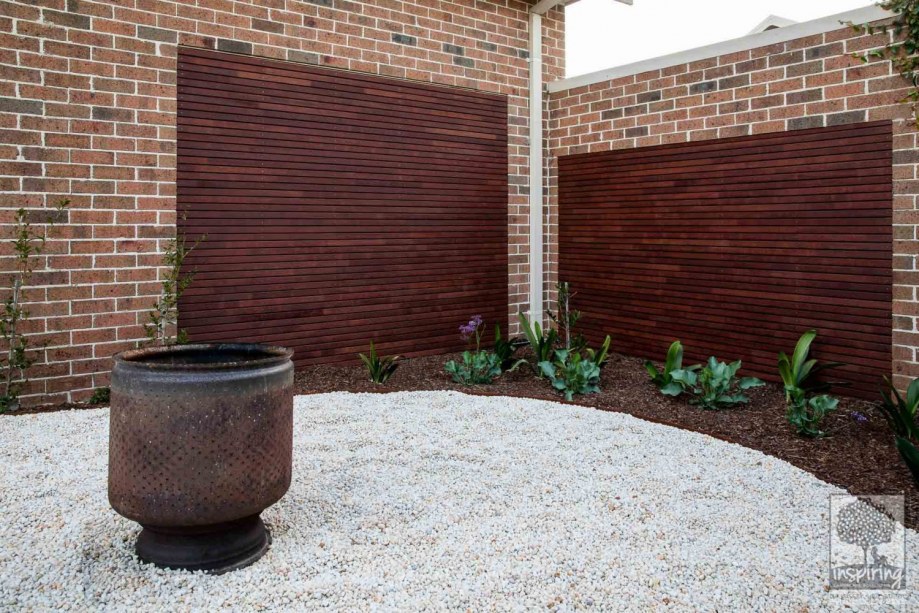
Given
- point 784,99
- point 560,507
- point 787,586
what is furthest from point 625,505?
point 784,99

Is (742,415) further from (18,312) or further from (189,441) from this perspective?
(18,312)

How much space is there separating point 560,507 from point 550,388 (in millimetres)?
2682

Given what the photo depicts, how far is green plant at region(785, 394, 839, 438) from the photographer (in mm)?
4395

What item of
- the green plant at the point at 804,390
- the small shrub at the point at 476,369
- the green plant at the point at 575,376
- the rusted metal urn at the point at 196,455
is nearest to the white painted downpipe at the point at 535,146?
the small shrub at the point at 476,369

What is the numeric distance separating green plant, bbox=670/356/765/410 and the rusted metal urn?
11.8 feet

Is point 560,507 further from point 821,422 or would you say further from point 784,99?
point 784,99

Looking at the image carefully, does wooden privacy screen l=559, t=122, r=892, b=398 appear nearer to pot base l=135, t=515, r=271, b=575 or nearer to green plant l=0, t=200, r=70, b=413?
pot base l=135, t=515, r=271, b=575

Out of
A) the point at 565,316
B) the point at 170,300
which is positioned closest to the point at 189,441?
the point at 170,300

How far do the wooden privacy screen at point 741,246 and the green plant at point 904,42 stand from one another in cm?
35

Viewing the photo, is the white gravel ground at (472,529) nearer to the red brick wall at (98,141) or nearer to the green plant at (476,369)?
the red brick wall at (98,141)

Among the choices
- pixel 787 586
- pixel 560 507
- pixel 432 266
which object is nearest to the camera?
pixel 787 586

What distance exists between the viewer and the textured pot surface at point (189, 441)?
247 cm

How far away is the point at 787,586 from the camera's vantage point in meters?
2.48

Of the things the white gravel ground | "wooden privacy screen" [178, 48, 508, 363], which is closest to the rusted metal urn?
the white gravel ground
